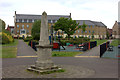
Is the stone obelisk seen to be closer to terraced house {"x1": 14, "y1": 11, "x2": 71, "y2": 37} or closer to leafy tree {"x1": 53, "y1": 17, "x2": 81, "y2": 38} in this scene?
leafy tree {"x1": 53, "y1": 17, "x2": 81, "y2": 38}

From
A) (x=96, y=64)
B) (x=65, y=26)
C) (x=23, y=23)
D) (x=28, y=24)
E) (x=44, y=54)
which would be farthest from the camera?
(x=28, y=24)

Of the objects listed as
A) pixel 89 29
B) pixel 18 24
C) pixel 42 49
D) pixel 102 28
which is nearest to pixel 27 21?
pixel 18 24

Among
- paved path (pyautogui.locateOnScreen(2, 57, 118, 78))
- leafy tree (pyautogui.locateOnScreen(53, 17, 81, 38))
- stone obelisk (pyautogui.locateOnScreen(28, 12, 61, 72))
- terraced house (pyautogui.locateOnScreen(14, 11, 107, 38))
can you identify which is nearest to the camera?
paved path (pyautogui.locateOnScreen(2, 57, 118, 78))

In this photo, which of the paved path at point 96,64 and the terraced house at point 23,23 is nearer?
the paved path at point 96,64

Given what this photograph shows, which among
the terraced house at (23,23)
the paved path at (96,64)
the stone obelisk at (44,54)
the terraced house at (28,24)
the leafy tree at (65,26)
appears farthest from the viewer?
the terraced house at (28,24)

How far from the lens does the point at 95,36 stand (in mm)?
115625

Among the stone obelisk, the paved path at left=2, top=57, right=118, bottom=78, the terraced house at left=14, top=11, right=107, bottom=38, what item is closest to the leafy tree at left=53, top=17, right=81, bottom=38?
the terraced house at left=14, top=11, right=107, bottom=38

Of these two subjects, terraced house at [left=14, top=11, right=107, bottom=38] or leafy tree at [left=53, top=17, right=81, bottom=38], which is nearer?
leafy tree at [left=53, top=17, right=81, bottom=38]

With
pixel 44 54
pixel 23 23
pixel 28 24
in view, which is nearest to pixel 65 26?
pixel 28 24

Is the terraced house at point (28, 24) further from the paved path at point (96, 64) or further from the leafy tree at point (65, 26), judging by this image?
the paved path at point (96, 64)

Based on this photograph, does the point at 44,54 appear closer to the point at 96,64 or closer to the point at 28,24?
the point at 96,64

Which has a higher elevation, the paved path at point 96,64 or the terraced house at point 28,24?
the terraced house at point 28,24

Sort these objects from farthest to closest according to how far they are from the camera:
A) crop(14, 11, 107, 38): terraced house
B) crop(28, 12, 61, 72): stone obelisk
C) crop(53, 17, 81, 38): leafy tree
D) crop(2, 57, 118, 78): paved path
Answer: crop(14, 11, 107, 38): terraced house, crop(53, 17, 81, 38): leafy tree, crop(28, 12, 61, 72): stone obelisk, crop(2, 57, 118, 78): paved path

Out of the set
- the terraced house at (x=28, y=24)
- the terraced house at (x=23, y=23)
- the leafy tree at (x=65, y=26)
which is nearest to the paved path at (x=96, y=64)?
the leafy tree at (x=65, y=26)
